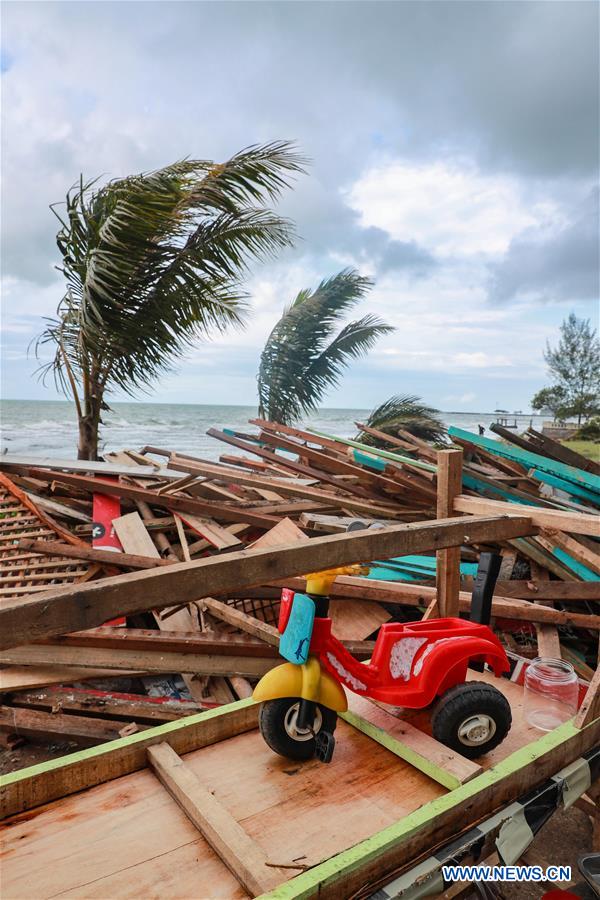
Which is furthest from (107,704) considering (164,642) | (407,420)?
(407,420)

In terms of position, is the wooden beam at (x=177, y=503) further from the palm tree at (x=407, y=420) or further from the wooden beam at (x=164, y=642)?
the palm tree at (x=407, y=420)

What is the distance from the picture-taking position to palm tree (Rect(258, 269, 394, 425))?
14.3 m

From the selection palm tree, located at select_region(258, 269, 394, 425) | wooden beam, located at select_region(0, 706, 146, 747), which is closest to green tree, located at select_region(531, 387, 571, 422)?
palm tree, located at select_region(258, 269, 394, 425)

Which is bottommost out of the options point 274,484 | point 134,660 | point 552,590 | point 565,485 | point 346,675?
point 134,660

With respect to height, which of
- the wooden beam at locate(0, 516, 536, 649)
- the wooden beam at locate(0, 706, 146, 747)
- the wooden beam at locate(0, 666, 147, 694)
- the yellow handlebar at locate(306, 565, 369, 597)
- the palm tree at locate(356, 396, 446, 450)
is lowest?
the wooden beam at locate(0, 706, 146, 747)

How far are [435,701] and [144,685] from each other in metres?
2.47

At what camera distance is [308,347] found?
14539 mm

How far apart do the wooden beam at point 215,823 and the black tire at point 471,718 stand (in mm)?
838

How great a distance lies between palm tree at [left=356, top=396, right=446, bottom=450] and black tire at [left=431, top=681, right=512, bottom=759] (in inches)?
364

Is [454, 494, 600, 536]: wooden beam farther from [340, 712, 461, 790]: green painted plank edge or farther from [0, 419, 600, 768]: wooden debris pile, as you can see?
[340, 712, 461, 790]: green painted plank edge

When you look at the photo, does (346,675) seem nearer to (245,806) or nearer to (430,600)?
(245,806)

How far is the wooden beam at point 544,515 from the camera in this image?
230 centimetres

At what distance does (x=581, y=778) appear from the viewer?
2049 millimetres

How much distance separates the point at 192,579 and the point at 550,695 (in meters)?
1.99
